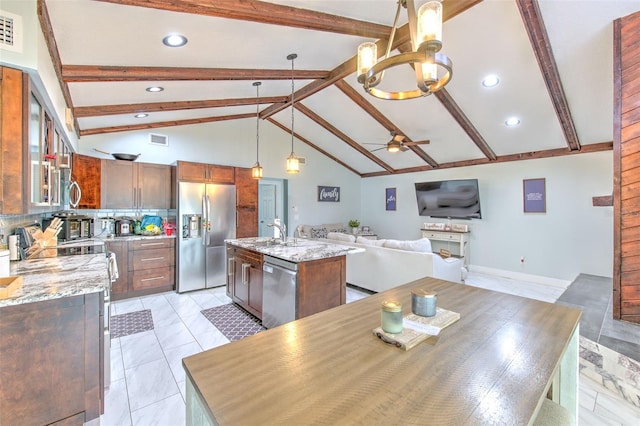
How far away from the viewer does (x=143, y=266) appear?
14.8ft

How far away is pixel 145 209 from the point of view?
4.98 meters

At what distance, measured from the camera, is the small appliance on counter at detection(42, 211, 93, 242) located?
3289 mm

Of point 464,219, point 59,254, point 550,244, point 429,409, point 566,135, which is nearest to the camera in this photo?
point 429,409

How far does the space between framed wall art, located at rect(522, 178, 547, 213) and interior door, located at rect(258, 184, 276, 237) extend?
5.44 metres

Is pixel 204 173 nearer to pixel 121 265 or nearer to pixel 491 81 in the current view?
pixel 121 265

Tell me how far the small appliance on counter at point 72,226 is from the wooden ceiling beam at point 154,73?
1.53 metres

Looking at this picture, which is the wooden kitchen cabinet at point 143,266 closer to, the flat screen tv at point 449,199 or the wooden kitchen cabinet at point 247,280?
the wooden kitchen cabinet at point 247,280

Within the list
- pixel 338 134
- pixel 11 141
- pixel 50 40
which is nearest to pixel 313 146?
pixel 338 134

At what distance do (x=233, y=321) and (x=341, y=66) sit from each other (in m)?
3.81

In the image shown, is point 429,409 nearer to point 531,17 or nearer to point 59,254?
point 59,254

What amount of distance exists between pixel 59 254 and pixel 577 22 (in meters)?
5.71

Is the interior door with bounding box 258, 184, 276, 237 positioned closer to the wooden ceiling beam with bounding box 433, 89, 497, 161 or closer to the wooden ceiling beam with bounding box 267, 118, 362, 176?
the wooden ceiling beam with bounding box 267, 118, 362, 176

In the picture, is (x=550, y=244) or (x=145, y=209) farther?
(x=550, y=244)

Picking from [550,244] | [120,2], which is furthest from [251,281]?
[550,244]
